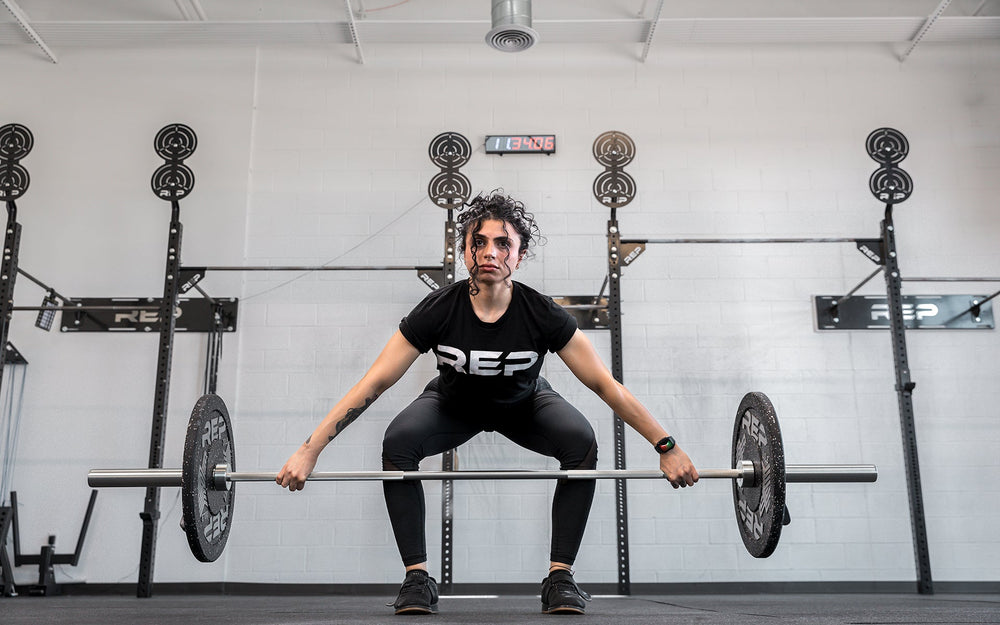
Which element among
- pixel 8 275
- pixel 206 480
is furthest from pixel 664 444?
pixel 8 275

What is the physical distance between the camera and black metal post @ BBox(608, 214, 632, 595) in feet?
11.8

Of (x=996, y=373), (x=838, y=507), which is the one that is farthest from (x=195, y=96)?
(x=996, y=373)

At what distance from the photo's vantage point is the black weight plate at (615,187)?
12.8ft

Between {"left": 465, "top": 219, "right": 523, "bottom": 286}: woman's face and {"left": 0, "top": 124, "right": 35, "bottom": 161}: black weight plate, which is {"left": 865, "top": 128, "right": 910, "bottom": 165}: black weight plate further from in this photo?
{"left": 0, "top": 124, "right": 35, "bottom": 161}: black weight plate

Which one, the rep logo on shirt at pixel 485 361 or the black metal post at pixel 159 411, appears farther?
the black metal post at pixel 159 411

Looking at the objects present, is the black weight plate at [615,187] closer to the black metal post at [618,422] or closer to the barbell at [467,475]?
the black metal post at [618,422]

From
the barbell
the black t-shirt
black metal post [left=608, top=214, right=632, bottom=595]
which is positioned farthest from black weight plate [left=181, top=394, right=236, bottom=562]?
black metal post [left=608, top=214, right=632, bottom=595]

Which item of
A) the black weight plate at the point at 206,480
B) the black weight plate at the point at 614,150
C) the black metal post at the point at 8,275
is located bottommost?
the black weight plate at the point at 206,480

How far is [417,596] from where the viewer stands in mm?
1979

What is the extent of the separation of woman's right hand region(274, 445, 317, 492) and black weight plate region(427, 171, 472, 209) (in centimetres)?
215

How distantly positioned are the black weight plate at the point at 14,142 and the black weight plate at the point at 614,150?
9.77 feet

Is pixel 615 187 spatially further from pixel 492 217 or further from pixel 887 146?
pixel 492 217

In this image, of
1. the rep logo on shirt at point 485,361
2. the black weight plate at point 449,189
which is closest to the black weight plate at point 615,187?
the black weight plate at point 449,189

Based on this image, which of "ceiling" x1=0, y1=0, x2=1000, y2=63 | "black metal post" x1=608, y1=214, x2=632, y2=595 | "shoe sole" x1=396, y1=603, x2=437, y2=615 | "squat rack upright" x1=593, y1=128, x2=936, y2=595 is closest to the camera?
"shoe sole" x1=396, y1=603, x2=437, y2=615
